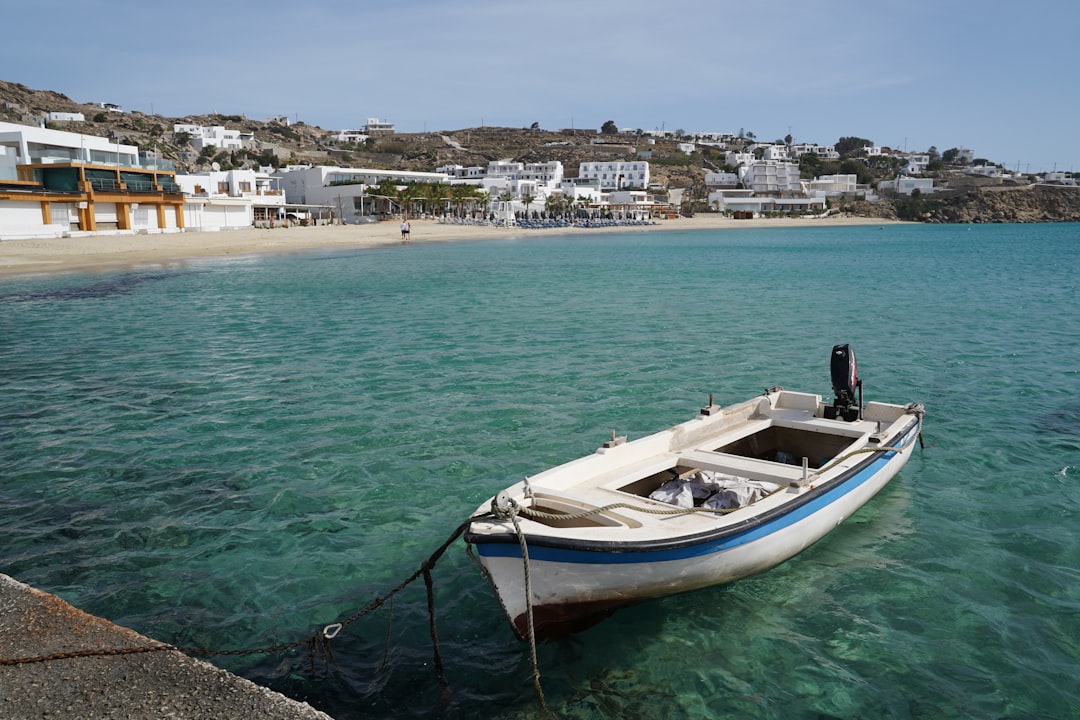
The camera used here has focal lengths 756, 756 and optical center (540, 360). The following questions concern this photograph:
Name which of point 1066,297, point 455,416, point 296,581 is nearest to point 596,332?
point 455,416

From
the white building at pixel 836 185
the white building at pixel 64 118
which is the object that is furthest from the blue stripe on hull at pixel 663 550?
the white building at pixel 836 185

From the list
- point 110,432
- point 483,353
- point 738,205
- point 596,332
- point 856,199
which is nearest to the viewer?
point 110,432

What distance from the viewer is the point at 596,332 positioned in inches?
891

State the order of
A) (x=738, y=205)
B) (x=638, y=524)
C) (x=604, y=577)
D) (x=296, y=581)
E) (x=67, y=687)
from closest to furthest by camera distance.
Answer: (x=67, y=687) → (x=604, y=577) → (x=638, y=524) → (x=296, y=581) → (x=738, y=205)

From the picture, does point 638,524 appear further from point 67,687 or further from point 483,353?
point 483,353

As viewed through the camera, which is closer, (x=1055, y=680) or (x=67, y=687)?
(x=67, y=687)

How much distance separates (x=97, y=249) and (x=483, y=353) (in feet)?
130

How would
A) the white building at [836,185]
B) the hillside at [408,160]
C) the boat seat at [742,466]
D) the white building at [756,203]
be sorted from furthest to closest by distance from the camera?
the white building at [836,185], the white building at [756,203], the hillside at [408,160], the boat seat at [742,466]

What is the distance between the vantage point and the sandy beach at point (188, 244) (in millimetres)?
42125

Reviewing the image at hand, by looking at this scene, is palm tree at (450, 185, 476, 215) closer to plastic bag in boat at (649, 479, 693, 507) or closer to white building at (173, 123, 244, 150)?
white building at (173, 123, 244, 150)

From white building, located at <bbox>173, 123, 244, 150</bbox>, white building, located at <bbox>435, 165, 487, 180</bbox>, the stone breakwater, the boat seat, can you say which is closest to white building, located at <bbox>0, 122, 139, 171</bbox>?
the boat seat

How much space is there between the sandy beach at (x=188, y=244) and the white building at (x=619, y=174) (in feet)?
269

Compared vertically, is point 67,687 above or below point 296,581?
above

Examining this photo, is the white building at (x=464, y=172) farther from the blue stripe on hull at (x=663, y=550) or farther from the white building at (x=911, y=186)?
the blue stripe on hull at (x=663, y=550)
